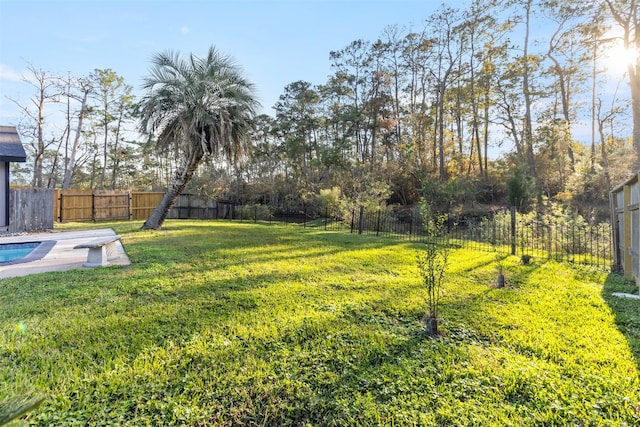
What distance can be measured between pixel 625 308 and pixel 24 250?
38.9 feet

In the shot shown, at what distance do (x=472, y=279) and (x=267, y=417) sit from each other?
164 inches

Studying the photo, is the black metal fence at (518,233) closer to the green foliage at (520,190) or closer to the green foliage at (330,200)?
the green foliage at (330,200)

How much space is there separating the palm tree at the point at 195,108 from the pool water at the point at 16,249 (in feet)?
13.2

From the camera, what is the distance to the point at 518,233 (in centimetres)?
765

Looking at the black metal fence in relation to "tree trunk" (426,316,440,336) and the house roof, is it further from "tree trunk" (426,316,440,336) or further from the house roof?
the house roof

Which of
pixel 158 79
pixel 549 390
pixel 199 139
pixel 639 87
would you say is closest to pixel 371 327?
pixel 549 390

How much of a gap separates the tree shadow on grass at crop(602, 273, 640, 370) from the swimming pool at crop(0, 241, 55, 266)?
30.5 feet

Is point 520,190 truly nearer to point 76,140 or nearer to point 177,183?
point 177,183

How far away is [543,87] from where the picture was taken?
17.4 m

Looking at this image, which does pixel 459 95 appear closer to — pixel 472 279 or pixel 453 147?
pixel 453 147

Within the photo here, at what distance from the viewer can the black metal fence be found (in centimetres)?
716

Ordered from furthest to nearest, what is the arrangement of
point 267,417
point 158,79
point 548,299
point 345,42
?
1. point 345,42
2. point 158,79
3. point 548,299
4. point 267,417

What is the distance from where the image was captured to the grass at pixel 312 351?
5.90 ft

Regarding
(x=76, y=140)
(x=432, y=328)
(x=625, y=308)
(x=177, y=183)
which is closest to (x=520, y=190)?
(x=625, y=308)
